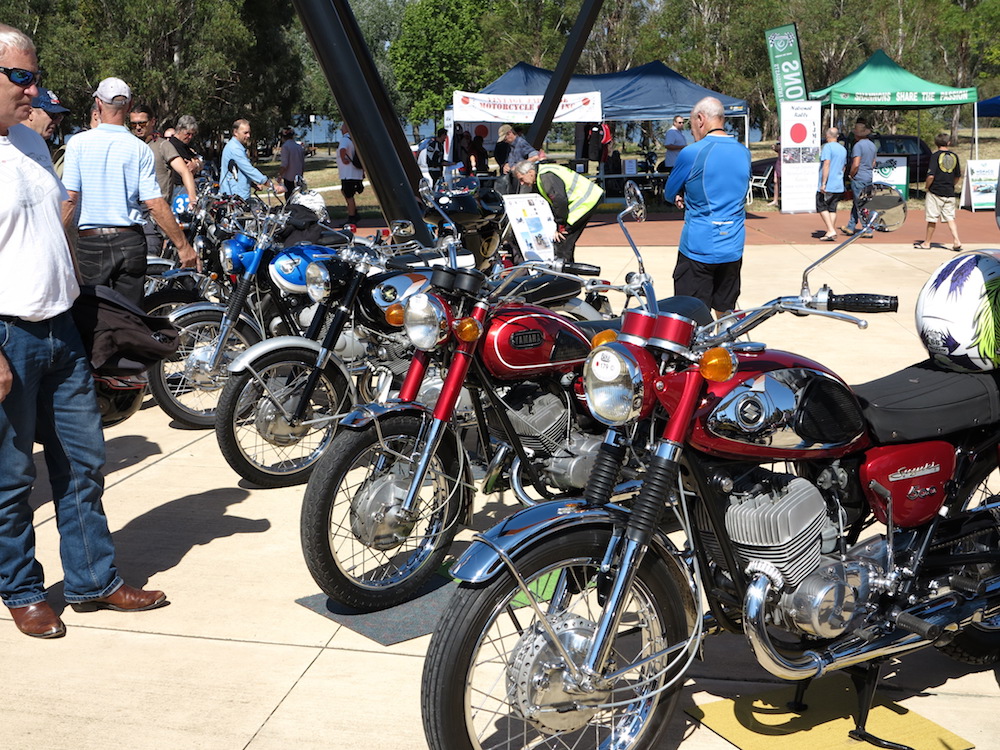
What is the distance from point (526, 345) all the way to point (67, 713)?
2.04 metres

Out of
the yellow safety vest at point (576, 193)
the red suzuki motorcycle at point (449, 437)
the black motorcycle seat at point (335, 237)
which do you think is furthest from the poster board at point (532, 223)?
the red suzuki motorcycle at point (449, 437)

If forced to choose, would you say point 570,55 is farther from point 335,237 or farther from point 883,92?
point 883,92

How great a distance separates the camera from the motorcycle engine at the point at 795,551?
9.49 ft

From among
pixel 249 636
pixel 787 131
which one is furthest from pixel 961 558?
pixel 787 131

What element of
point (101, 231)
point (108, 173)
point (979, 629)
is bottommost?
point (979, 629)

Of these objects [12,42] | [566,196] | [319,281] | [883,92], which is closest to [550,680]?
[12,42]

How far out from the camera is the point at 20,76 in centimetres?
352

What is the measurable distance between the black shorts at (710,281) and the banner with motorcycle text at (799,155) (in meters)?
14.4

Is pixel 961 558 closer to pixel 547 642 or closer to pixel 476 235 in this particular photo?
pixel 547 642

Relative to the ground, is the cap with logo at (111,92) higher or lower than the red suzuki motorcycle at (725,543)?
higher

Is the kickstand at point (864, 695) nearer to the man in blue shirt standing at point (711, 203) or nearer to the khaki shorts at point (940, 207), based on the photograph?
the man in blue shirt standing at point (711, 203)

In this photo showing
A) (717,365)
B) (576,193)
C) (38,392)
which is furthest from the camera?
(576,193)

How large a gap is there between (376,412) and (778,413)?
5.33 feet

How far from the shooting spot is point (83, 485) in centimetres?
393
